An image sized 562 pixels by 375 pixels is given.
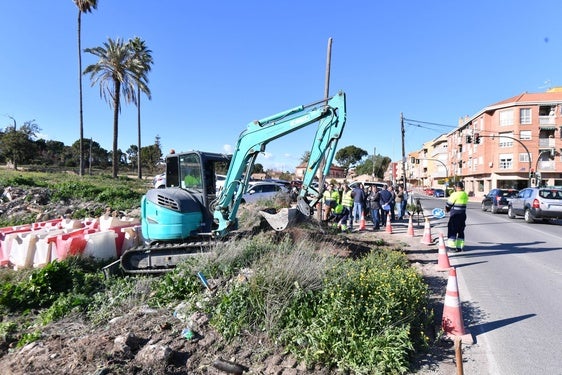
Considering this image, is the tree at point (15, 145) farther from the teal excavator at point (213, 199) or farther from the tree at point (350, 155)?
the tree at point (350, 155)

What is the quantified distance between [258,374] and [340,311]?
41.3 inches

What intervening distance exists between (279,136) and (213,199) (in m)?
1.88

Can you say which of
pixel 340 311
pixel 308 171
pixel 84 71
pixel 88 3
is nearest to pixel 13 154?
pixel 84 71

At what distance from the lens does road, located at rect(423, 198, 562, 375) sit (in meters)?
3.80

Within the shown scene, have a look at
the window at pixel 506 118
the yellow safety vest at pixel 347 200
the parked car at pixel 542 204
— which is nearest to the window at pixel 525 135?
the window at pixel 506 118

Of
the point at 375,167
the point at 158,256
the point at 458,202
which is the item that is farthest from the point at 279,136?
the point at 375,167

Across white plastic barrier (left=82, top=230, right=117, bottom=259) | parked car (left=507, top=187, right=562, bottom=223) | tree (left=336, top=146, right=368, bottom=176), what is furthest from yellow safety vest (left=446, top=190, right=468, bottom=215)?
tree (left=336, top=146, right=368, bottom=176)

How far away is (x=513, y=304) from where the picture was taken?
542cm

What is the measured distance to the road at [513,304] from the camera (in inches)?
149

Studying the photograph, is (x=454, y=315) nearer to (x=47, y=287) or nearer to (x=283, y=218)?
(x=283, y=218)

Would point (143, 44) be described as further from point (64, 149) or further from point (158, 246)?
point (64, 149)

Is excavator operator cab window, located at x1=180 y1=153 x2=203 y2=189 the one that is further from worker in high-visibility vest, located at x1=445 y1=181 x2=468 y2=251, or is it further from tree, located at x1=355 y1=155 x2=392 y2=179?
tree, located at x1=355 y1=155 x2=392 y2=179

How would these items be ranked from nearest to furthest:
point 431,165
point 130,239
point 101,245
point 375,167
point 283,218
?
1. point 283,218
2. point 101,245
3. point 130,239
4. point 431,165
5. point 375,167

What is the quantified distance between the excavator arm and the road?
10.5 ft
